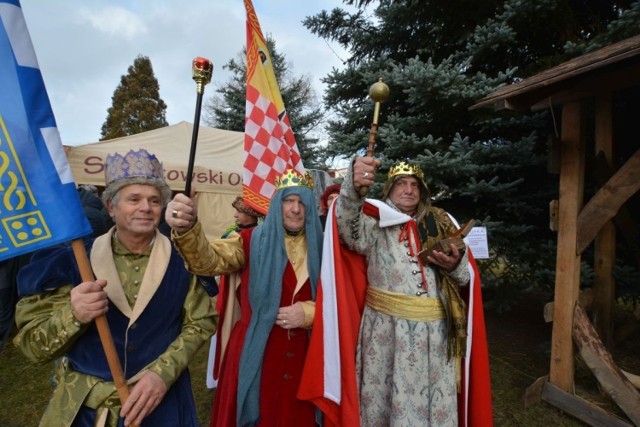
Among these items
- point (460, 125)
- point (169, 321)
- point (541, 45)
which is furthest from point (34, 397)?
point (541, 45)

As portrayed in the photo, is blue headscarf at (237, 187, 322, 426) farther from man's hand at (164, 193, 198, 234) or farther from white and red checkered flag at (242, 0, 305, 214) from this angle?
white and red checkered flag at (242, 0, 305, 214)

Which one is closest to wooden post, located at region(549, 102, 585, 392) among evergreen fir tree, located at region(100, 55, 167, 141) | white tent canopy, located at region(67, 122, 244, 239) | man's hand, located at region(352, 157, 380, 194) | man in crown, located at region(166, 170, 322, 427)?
man's hand, located at region(352, 157, 380, 194)

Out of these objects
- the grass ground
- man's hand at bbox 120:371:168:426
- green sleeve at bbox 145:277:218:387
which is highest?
green sleeve at bbox 145:277:218:387

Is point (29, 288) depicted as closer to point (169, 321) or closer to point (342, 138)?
point (169, 321)

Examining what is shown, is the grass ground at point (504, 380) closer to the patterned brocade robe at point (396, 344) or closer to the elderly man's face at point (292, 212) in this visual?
the patterned brocade robe at point (396, 344)

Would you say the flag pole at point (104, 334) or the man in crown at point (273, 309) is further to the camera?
the man in crown at point (273, 309)

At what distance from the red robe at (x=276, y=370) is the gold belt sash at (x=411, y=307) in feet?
1.65

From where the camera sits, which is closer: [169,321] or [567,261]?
[169,321]

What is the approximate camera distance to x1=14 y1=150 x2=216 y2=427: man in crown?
4.34 feet

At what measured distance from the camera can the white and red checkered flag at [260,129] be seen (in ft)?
11.6

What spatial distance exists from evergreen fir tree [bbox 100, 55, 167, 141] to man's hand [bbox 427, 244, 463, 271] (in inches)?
684

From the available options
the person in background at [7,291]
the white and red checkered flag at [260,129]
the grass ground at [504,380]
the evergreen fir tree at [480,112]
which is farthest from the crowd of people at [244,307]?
the person in background at [7,291]

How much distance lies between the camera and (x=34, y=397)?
3.61 meters

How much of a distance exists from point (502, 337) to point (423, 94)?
12.0 ft
